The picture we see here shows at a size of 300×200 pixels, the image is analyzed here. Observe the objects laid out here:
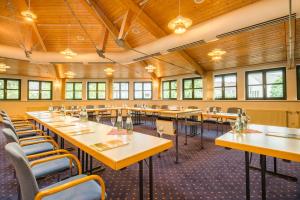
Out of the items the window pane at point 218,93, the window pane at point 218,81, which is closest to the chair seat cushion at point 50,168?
the window pane at point 218,93

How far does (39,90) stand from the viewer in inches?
398

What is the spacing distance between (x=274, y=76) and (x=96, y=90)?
34.6ft

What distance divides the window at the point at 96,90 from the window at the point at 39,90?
8.36 feet

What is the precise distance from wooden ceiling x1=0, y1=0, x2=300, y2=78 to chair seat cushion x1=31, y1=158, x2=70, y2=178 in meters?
4.35

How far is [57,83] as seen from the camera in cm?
1031

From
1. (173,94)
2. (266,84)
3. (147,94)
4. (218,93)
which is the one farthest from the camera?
(147,94)

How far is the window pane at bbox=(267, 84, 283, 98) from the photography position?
655 centimetres

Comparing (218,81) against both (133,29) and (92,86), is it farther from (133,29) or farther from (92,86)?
(92,86)

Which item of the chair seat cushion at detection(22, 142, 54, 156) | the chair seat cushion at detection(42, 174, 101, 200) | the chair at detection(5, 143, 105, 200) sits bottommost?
the chair seat cushion at detection(42, 174, 101, 200)

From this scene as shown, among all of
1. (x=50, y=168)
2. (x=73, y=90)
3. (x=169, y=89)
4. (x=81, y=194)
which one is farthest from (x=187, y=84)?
(x=81, y=194)

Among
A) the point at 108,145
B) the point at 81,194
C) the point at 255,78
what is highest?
the point at 255,78

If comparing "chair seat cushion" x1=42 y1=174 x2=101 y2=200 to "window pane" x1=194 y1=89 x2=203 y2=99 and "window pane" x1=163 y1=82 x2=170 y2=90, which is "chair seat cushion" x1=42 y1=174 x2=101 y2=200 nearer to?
"window pane" x1=194 y1=89 x2=203 y2=99

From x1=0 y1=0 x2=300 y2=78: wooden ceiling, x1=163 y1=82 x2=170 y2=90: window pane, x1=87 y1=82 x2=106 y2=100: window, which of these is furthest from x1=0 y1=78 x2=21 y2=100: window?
x1=163 y1=82 x2=170 y2=90: window pane

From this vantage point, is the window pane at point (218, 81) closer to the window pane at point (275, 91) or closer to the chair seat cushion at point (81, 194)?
the window pane at point (275, 91)
